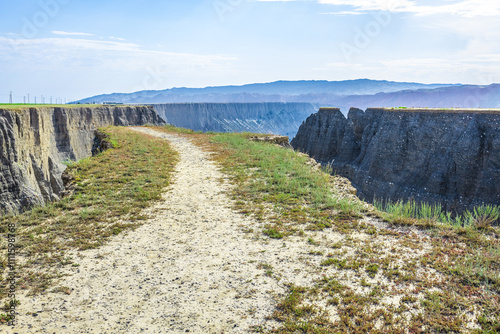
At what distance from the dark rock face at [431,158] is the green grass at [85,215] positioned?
19274 mm

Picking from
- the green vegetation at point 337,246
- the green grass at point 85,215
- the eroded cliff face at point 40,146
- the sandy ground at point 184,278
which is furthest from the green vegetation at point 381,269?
the eroded cliff face at point 40,146

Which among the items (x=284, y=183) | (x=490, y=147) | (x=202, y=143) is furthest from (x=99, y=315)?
(x=490, y=147)

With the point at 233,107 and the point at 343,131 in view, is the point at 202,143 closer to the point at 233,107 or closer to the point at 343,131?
the point at 343,131

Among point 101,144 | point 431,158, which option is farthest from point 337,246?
point 431,158

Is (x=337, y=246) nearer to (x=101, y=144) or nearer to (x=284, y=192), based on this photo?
(x=284, y=192)

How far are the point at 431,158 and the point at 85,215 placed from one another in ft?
143

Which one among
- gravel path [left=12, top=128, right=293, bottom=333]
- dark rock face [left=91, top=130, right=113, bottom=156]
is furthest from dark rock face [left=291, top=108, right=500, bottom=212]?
gravel path [left=12, top=128, right=293, bottom=333]

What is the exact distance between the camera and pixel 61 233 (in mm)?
8695

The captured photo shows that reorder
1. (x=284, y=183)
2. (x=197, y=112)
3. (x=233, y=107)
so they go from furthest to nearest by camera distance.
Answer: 1. (x=233, y=107)
2. (x=197, y=112)
3. (x=284, y=183)

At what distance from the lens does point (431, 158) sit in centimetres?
4306

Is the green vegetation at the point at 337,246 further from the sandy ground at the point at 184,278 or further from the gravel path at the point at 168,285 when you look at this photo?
the gravel path at the point at 168,285

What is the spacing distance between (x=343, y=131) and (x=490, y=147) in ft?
102

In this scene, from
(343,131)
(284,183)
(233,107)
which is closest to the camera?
(284,183)

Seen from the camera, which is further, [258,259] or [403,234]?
[403,234]
